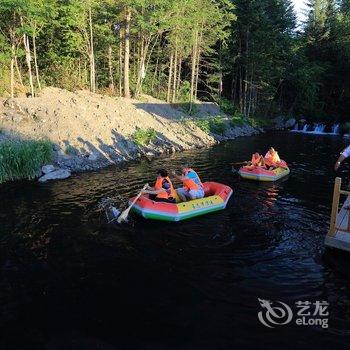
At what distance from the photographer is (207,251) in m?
10.2

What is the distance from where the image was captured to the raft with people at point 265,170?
703 inches

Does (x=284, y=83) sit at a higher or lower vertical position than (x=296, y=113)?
higher

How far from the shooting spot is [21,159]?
56.3 feet

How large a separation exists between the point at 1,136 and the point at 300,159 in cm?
1711

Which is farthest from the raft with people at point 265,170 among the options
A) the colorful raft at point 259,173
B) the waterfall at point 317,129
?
the waterfall at point 317,129

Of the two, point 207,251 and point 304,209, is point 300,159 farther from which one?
point 207,251

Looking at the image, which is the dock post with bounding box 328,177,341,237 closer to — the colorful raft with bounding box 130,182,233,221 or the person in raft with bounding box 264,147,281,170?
the colorful raft with bounding box 130,182,233,221

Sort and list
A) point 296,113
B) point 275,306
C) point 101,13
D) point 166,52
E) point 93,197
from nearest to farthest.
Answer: point 275,306 < point 93,197 < point 101,13 < point 166,52 < point 296,113

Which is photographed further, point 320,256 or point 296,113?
point 296,113

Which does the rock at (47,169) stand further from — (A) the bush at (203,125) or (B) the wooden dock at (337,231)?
(A) the bush at (203,125)

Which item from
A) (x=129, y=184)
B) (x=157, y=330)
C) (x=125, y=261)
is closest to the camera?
(x=157, y=330)

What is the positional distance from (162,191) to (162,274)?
14.0 ft

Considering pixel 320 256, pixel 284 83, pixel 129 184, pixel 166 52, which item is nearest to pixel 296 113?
pixel 284 83

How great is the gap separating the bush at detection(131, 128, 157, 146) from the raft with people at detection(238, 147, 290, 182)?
7757 millimetres
